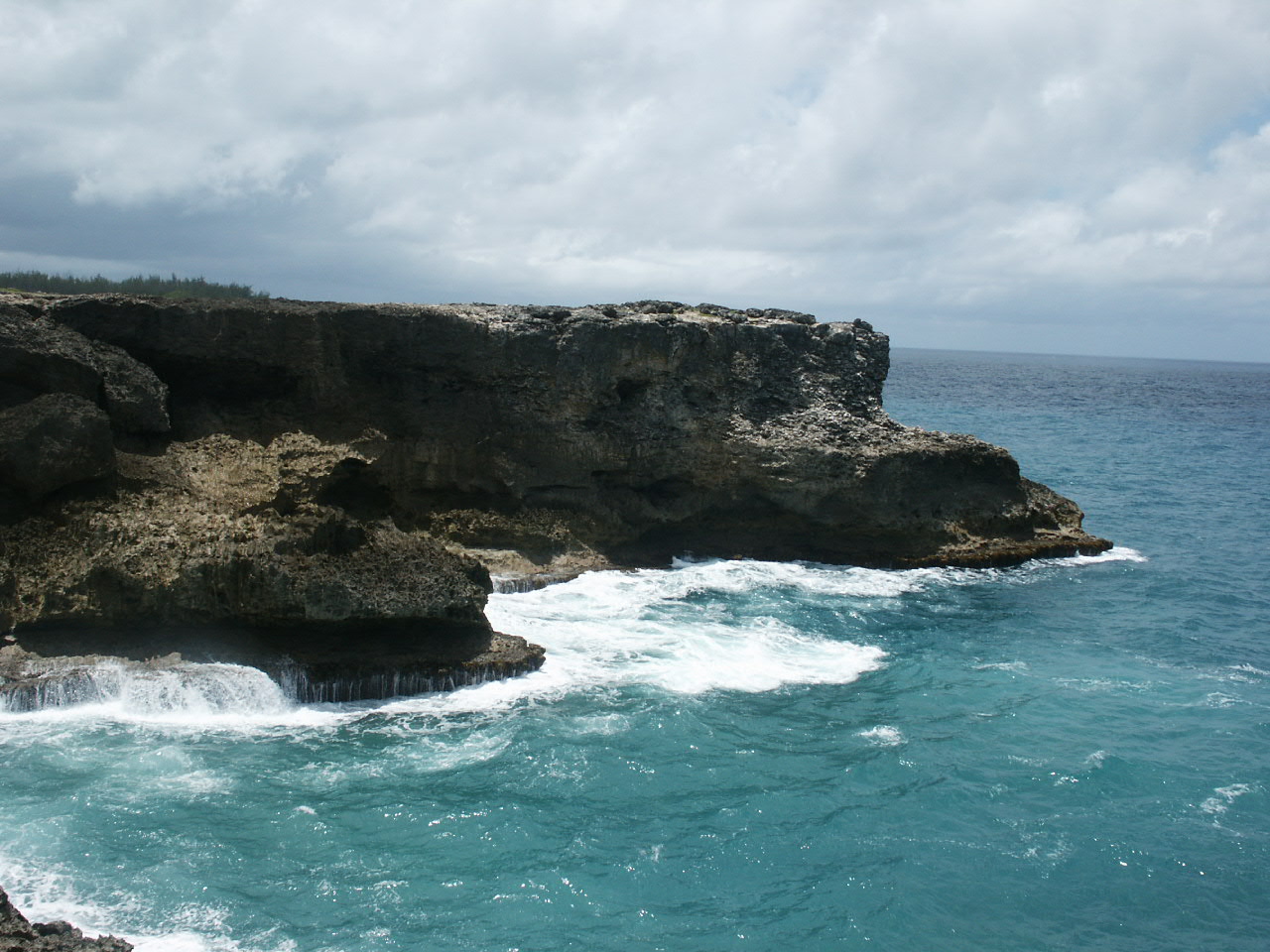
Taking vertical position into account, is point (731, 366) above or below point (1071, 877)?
above

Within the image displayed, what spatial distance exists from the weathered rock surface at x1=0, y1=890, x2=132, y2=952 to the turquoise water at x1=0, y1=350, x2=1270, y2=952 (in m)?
1.62

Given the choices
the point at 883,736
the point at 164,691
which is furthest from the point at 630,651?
the point at 164,691

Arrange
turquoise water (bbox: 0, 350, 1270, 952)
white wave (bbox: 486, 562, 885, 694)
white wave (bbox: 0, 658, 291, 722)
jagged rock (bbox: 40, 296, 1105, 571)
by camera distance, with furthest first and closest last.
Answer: jagged rock (bbox: 40, 296, 1105, 571)
white wave (bbox: 486, 562, 885, 694)
white wave (bbox: 0, 658, 291, 722)
turquoise water (bbox: 0, 350, 1270, 952)

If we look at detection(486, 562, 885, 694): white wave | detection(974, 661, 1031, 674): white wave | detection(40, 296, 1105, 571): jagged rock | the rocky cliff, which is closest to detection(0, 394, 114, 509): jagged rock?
the rocky cliff

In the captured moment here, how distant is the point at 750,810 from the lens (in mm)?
16703

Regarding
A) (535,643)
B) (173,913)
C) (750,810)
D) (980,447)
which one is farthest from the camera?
(980,447)

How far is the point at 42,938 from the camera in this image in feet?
34.4

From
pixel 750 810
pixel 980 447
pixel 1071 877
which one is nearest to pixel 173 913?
pixel 750 810

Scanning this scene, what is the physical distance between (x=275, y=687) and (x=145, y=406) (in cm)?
891

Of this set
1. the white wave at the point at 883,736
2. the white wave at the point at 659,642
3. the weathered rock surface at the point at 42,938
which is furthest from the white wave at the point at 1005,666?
the weathered rock surface at the point at 42,938

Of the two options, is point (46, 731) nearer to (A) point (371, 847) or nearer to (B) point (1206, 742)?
(A) point (371, 847)

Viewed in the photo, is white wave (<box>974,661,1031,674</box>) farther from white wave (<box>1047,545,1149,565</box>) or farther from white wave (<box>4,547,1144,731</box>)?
white wave (<box>1047,545,1149,565</box>)

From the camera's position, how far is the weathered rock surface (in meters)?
10.2

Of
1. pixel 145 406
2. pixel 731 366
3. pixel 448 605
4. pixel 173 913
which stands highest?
pixel 731 366
